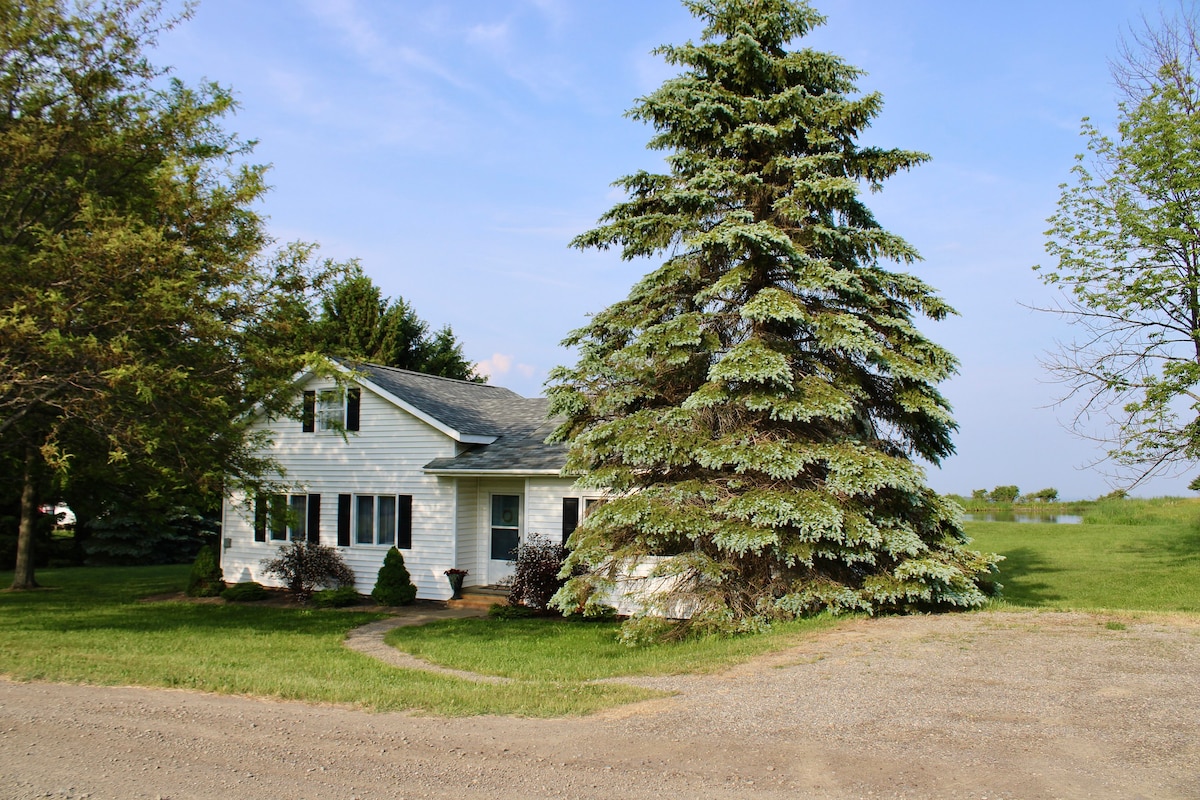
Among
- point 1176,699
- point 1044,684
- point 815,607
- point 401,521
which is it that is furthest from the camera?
point 401,521

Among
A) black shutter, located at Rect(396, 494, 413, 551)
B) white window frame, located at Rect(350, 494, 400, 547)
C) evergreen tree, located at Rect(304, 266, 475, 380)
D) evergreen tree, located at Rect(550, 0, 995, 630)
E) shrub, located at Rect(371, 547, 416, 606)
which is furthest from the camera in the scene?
evergreen tree, located at Rect(304, 266, 475, 380)

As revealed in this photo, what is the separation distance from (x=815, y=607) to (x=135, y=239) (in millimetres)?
10940

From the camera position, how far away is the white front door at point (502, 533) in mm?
19406

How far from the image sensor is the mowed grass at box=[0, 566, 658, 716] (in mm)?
8641

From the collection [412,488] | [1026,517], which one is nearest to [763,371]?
[412,488]

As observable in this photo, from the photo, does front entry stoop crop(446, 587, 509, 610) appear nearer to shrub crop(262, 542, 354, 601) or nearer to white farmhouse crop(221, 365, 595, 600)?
white farmhouse crop(221, 365, 595, 600)

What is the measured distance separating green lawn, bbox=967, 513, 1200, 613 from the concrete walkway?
30.9 feet

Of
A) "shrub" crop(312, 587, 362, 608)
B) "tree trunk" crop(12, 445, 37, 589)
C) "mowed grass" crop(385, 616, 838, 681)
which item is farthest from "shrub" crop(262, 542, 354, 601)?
"tree trunk" crop(12, 445, 37, 589)

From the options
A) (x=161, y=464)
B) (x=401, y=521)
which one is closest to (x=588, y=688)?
(x=161, y=464)

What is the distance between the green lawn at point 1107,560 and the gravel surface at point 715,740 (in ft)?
20.4

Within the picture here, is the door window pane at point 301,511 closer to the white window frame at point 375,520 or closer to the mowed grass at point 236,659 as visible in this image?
the white window frame at point 375,520

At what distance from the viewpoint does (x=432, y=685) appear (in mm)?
9656

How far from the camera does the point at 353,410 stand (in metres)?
20.8

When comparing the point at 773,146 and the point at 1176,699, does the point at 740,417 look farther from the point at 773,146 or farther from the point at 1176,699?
the point at 1176,699
